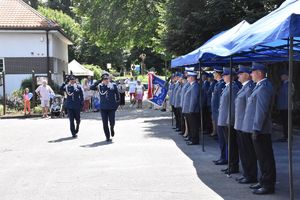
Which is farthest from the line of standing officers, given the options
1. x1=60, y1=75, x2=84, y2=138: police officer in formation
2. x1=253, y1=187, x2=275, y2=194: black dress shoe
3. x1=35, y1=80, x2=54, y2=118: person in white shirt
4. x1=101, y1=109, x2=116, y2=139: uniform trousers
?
x1=35, y1=80, x2=54, y2=118: person in white shirt

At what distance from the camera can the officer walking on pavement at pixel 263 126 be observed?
7590mm

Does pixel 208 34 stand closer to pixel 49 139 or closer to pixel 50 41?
pixel 49 139

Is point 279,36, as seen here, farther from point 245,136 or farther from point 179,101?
point 179,101

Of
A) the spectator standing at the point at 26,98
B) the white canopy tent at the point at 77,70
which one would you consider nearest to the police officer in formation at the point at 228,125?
the spectator standing at the point at 26,98

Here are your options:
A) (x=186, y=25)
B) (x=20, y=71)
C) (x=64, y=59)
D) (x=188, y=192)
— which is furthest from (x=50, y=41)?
(x=188, y=192)

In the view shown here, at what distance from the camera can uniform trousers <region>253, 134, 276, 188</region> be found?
7.66 metres

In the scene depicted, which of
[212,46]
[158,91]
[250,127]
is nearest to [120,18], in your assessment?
[158,91]

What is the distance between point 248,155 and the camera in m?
8.42

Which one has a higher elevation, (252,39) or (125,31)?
(125,31)

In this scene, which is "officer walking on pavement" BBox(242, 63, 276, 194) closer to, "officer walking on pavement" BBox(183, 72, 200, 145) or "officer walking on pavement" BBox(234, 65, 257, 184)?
"officer walking on pavement" BBox(234, 65, 257, 184)

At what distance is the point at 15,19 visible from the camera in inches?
1292

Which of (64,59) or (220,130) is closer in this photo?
(220,130)

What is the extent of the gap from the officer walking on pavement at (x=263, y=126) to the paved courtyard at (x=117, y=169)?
0.30 metres

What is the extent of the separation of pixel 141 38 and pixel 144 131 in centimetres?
2050
